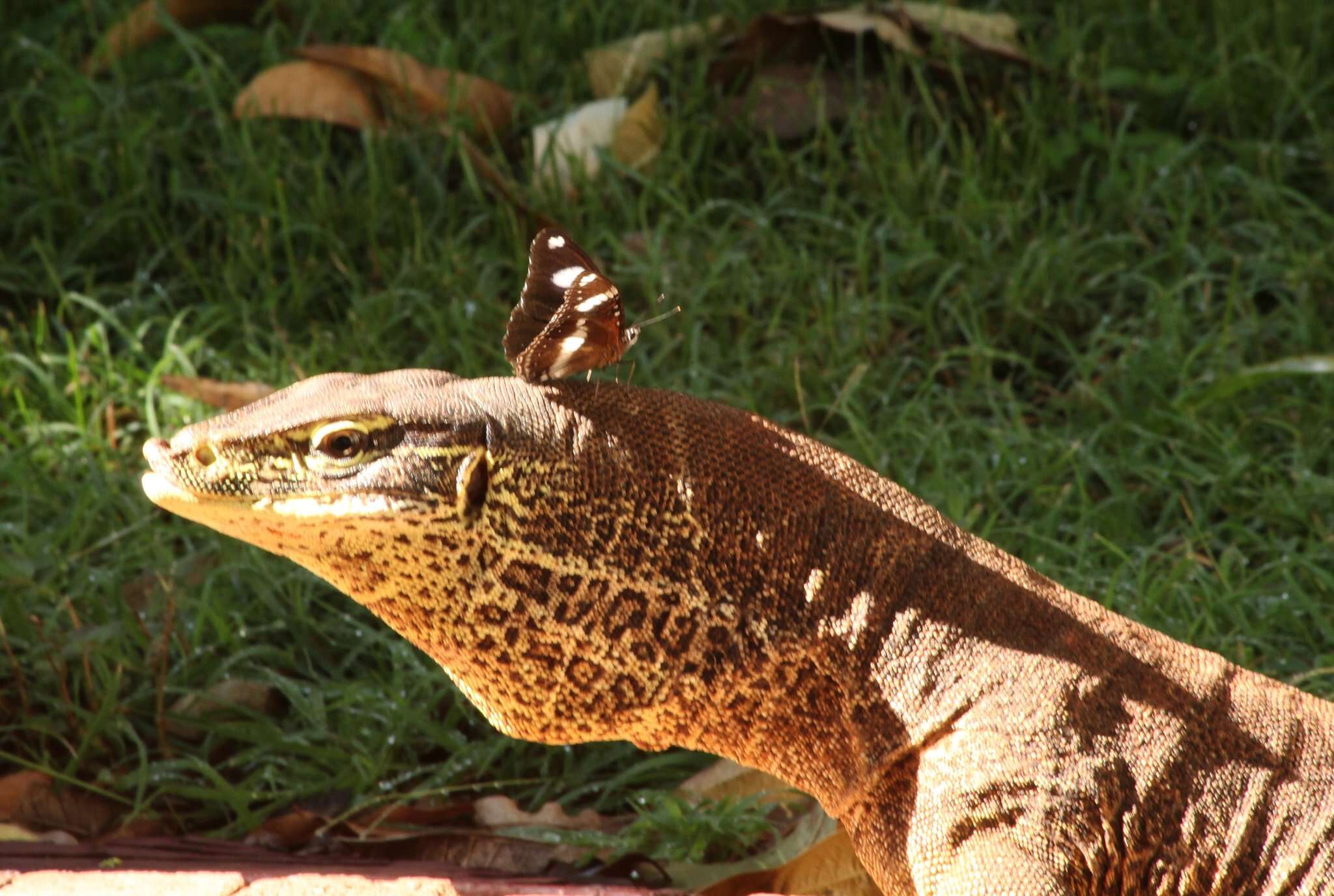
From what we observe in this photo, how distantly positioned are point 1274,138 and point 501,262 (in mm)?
2245

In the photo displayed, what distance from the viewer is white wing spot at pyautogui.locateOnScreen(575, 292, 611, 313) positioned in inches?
84.8

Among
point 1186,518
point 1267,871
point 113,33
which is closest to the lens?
point 1267,871

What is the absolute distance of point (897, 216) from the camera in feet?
15.3

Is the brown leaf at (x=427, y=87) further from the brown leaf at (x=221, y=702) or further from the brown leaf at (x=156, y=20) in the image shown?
the brown leaf at (x=221, y=702)

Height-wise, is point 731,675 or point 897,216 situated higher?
point 731,675

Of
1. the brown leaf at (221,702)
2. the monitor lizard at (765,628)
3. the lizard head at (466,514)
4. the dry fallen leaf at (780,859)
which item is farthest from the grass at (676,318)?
the lizard head at (466,514)

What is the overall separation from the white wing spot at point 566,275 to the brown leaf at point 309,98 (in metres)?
2.91

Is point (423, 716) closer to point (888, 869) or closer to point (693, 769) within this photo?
point (693, 769)

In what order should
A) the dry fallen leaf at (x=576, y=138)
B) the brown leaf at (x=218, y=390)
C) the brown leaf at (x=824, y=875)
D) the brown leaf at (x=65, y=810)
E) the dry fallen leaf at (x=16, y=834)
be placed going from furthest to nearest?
1. the dry fallen leaf at (x=576, y=138)
2. the brown leaf at (x=218, y=390)
3. the brown leaf at (x=65, y=810)
4. the dry fallen leaf at (x=16, y=834)
5. the brown leaf at (x=824, y=875)

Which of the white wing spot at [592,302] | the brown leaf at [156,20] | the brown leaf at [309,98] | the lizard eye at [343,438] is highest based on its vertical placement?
the white wing spot at [592,302]

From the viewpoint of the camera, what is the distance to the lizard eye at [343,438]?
208cm

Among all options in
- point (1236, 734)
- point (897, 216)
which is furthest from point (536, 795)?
point (897, 216)

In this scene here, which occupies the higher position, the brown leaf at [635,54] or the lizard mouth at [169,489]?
the lizard mouth at [169,489]

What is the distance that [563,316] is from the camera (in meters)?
2.18
